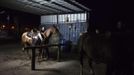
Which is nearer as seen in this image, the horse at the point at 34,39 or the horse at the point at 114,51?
the horse at the point at 114,51

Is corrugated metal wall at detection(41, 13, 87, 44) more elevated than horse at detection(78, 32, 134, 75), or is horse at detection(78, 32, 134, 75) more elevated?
corrugated metal wall at detection(41, 13, 87, 44)

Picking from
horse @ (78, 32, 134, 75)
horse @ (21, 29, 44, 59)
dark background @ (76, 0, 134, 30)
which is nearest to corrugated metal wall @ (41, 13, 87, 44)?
dark background @ (76, 0, 134, 30)

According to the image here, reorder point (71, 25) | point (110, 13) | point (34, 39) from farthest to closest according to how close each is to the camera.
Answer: point (110, 13) < point (71, 25) < point (34, 39)

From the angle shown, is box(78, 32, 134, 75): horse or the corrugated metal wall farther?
the corrugated metal wall

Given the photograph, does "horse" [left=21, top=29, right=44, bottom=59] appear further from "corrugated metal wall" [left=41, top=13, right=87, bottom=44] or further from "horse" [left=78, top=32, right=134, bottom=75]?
"horse" [left=78, top=32, right=134, bottom=75]

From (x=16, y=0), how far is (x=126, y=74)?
20.6 feet

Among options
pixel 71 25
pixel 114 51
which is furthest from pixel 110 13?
pixel 114 51

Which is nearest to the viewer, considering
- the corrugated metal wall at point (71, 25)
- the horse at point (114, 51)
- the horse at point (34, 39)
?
the horse at point (114, 51)

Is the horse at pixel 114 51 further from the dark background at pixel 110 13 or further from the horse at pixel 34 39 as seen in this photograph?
the dark background at pixel 110 13

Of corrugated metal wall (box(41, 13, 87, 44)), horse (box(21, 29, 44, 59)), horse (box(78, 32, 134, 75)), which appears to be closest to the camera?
horse (box(78, 32, 134, 75))

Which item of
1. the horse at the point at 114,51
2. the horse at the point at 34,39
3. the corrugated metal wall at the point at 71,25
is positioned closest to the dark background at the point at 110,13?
the corrugated metal wall at the point at 71,25

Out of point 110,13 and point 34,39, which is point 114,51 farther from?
point 110,13

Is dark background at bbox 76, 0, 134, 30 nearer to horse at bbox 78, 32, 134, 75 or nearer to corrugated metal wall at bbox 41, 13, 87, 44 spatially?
corrugated metal wall at bbox 41, 13, 87, 44

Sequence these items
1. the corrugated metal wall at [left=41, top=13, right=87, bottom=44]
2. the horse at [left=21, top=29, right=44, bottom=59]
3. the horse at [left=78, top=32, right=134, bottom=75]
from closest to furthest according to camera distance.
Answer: the horse at [left=78, top=32, right=134, bottom=75]
the horse at [left=21, top=29, right=44, bottom=59]
the corrugated metal wall at [left=41, top=13, right=87, bottom=44]
